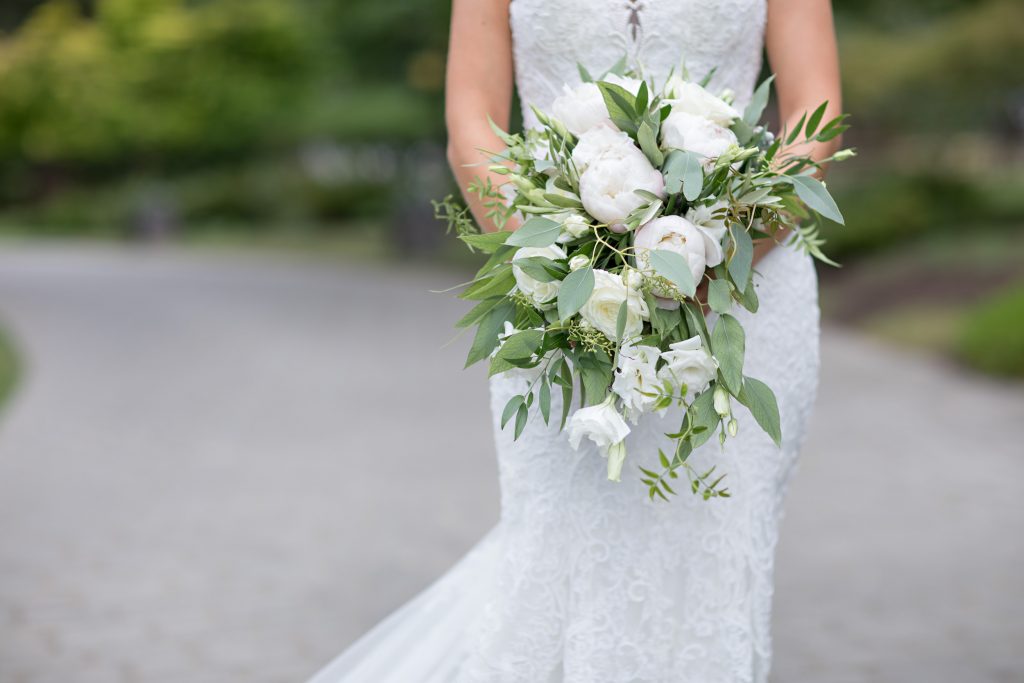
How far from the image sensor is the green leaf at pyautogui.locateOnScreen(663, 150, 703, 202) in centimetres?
232

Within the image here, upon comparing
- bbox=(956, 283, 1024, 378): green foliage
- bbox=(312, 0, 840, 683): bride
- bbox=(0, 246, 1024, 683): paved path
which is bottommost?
bbox=(956, 283, 1024, 378): green foliage

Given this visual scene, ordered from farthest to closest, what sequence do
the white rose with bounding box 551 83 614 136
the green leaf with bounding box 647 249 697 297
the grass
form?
the grass, the white rose with bounding box 551 83 614 136, the green leaf with bounding box 647 249 697 297

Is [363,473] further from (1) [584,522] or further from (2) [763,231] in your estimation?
(2) [763,231]

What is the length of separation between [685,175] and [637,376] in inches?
14.6

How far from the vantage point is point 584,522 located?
2879 mm

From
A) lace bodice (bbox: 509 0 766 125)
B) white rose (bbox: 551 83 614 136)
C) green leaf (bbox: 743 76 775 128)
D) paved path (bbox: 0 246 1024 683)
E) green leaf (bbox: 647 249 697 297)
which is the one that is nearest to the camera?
green leaf (bbox: 647 249 697 297)

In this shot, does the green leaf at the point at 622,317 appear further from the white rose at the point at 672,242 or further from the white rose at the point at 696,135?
the white rose at the point at 696,135

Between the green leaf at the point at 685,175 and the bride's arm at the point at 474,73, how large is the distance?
1.91 ft

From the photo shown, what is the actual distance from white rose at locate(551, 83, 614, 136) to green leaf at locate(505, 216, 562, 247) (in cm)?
22

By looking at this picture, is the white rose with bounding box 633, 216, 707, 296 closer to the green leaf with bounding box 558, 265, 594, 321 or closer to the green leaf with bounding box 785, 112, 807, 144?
the green leaf with bounding box 558, 265, 594, 321

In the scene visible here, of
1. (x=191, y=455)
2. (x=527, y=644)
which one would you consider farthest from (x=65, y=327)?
(x=527, y=644)

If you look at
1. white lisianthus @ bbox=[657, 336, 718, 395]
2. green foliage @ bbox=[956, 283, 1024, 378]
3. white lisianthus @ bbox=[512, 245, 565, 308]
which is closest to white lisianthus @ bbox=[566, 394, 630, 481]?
white lisianthus @ bbox=[657, 336, 718, 395]

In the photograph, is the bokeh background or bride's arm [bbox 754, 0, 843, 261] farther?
the bokeh background

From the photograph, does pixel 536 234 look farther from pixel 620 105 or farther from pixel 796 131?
pixel 796 131
